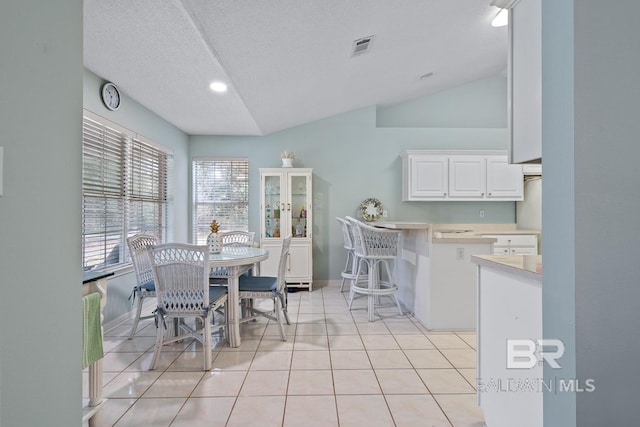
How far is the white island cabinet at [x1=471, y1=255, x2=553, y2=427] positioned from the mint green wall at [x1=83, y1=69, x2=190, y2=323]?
3.23 m

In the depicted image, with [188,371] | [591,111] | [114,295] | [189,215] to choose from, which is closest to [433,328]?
[188,371]

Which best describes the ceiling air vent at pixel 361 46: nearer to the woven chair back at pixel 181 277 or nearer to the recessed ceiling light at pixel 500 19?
the recessed ceiling light at pixel 500 19

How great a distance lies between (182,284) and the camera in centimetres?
251

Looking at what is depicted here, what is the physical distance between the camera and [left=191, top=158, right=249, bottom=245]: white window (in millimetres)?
5445

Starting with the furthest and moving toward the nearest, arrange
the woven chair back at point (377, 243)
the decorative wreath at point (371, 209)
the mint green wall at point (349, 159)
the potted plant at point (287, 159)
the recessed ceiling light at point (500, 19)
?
the mint green wall at point (349, 159) → the decorative wreath at point (371, 209) → the potted plant at point (287, 159) → the woven chair back at point (377, 243) → the recessed ceiling light at point (500, 19)

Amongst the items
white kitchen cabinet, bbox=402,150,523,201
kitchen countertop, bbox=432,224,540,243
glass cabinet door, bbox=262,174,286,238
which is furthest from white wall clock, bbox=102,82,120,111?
kitchen countertop, bbox=432,224,540,243

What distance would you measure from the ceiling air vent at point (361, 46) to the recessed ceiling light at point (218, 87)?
4.23 feet

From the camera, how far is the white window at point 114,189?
9.85ft

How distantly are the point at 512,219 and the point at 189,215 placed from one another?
16.5 feet

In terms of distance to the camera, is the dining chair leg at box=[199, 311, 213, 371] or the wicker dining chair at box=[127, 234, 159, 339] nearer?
the dining chair leg at box=[199, 311, 213, 371]

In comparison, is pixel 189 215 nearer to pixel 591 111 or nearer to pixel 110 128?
pixel 110 128

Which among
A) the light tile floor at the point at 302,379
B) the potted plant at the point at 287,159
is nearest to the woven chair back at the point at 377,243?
the light tile floor at the point at 302,379

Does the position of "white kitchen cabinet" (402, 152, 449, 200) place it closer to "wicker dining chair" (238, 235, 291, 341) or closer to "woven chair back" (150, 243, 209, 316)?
"wicker dining chair" (238, 235, 291, 341)

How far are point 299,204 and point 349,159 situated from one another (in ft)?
3.54
